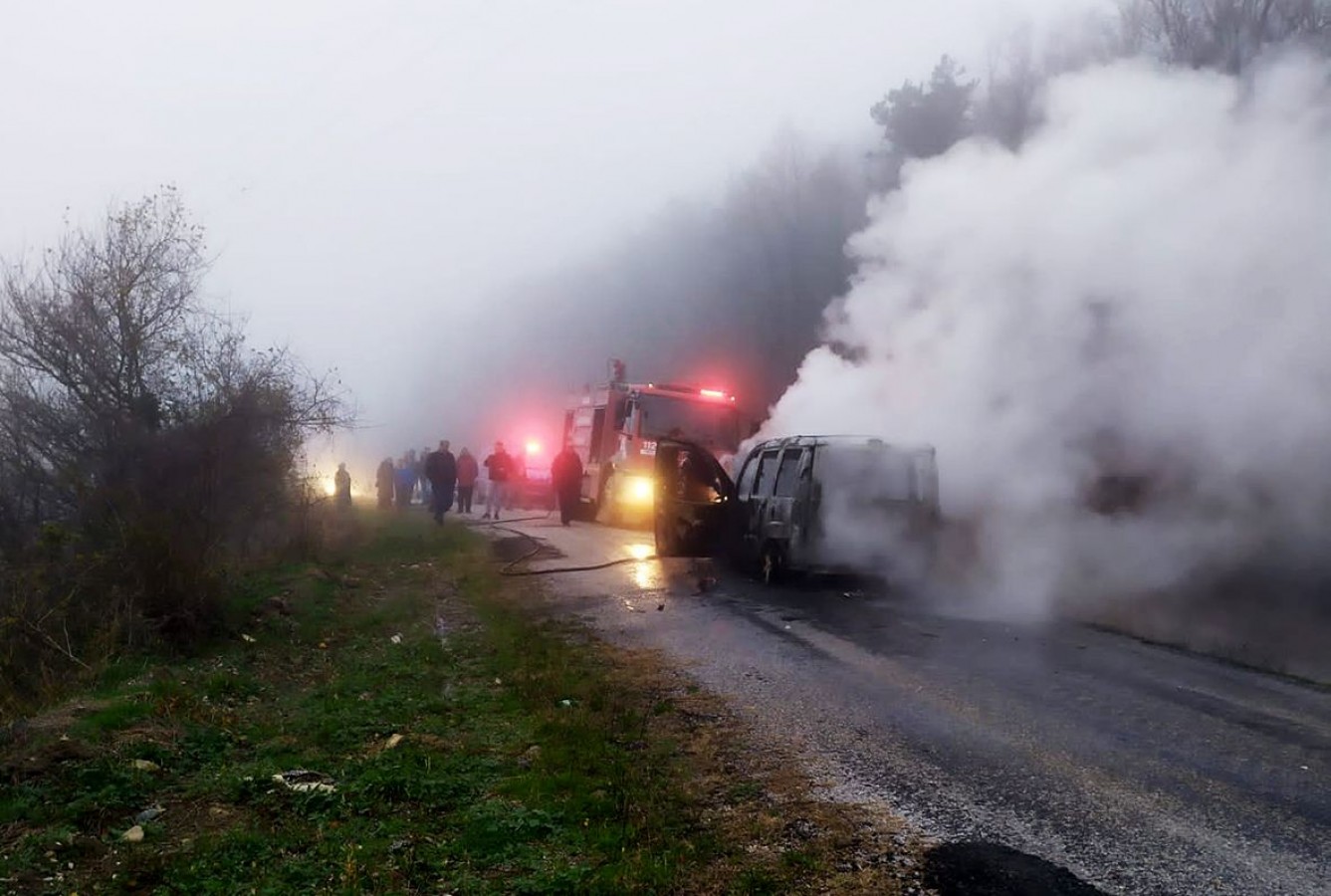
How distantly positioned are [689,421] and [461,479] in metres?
7.28

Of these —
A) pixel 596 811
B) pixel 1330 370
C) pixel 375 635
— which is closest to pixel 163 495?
pixel 375 635

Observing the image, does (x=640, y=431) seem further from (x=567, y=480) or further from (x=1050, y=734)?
(x=1050, y=734)

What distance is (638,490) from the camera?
1997cm

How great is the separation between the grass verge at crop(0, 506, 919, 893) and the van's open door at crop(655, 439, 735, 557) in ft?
19.2

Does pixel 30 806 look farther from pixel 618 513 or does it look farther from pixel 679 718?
pixel 618 513

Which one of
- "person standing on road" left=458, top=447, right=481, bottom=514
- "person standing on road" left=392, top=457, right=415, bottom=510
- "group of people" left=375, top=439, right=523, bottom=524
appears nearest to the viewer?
"group of people" left=375, top=439, right=523, bottom=524

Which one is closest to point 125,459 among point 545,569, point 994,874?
point 545,569

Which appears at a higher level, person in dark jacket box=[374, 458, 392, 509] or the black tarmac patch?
person in dark jacket box=[374, 458, 392, 509]

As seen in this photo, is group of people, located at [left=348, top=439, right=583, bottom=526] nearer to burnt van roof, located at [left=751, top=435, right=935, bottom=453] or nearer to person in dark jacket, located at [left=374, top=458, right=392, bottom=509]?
person in dark jacket, located at [left=374, top=458, right=392, bottom=509]

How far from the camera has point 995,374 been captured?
1260 centimetres

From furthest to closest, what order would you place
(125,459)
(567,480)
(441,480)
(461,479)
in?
(461,479) < (567,480) < (441,480) < (125,459)

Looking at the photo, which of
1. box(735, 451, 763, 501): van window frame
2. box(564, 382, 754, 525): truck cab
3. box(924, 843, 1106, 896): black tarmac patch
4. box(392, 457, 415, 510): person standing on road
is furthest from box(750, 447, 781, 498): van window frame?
box(392, 457, 415, 510): person standing on road

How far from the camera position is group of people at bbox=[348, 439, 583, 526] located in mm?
21219

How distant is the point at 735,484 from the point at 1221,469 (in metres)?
5.93
